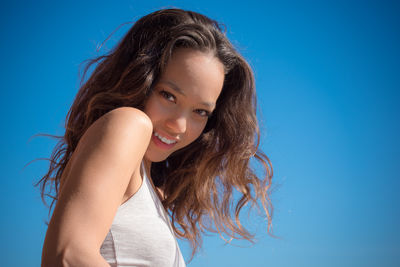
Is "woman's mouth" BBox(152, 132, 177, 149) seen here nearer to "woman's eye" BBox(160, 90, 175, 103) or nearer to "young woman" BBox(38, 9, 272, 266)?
"young woman" BBox(38, 9, 272, 266)

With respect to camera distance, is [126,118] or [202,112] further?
[202,112]

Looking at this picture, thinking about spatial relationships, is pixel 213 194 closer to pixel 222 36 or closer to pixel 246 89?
pixel 246 89

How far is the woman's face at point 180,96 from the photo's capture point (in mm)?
2354

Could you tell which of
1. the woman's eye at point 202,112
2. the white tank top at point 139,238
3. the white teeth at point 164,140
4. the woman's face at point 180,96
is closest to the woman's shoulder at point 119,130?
the white tank top at point 139,238

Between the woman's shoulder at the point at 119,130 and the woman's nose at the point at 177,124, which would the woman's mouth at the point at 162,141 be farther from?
the woman's shoulder at the point at 119,130

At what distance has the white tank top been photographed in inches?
75.9

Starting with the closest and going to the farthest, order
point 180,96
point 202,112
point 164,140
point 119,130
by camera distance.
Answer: point 119,130 → point 180,96 → point 164,140 → point 202,112

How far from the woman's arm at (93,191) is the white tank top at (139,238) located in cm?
54

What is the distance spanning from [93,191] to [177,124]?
3.64ft

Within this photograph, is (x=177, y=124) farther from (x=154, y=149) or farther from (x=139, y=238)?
(x=139, y=238)

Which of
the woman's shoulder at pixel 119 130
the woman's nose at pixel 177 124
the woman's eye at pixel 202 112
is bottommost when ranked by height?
the woman's shoulder at pixel 119 130

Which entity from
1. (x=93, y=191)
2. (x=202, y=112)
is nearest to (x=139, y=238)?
(x=93, y=191)

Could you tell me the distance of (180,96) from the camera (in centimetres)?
235

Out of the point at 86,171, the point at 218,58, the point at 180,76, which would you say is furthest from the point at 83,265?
the point at 218,58
